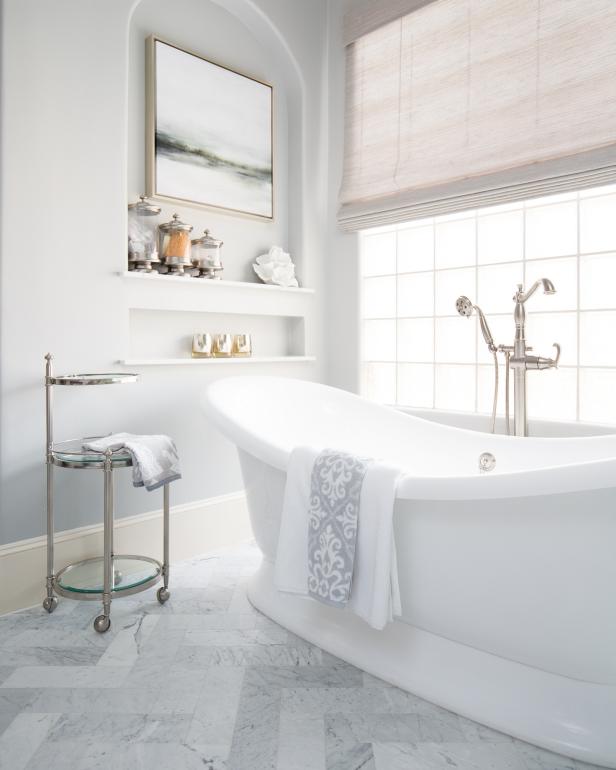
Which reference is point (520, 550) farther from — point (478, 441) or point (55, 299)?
point (55, 299)

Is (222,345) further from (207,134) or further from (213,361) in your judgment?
(207,134)

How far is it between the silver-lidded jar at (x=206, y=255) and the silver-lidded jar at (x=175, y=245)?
0.33ft

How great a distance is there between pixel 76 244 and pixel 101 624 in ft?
4.47

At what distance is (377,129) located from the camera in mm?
3006

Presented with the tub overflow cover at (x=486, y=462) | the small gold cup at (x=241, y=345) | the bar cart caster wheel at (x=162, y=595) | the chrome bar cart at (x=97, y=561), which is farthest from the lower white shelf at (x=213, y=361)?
the tub overflow cover at (x=486, y=462)

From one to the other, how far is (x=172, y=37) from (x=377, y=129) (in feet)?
3.37

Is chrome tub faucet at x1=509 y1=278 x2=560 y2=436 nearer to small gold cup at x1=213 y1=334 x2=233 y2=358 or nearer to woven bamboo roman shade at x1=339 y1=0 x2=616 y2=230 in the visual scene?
woven bamboo roman shade at x1=339 y1=0 x2=616 y2=230

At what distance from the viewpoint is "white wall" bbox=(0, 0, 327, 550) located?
215cm

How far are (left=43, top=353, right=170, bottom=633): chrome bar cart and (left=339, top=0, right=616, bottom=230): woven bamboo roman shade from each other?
1.59 m

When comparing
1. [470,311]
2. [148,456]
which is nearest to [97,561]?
[148,456]

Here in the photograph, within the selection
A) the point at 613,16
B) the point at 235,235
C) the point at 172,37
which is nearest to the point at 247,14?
the point at 172,37

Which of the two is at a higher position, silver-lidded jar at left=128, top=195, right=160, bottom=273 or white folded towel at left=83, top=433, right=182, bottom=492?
silver-lidded jar at left=128, top=195, right=160, bottom=273

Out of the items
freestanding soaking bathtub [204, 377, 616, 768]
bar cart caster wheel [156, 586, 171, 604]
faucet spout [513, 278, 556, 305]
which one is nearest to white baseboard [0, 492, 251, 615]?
bar cart caster wheel [156, 586, 171, 604]

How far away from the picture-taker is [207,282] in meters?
2.74
